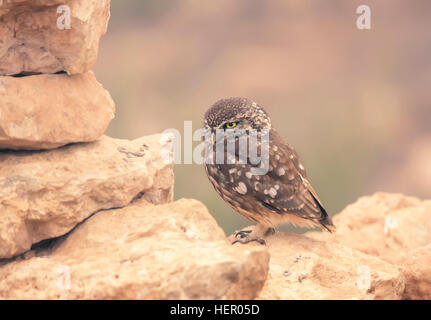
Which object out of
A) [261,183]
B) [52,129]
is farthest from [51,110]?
[261,183]

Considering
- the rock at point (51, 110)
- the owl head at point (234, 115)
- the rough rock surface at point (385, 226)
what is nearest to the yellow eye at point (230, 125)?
the owl head at point (234, 115)

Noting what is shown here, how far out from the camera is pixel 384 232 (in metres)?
4.90

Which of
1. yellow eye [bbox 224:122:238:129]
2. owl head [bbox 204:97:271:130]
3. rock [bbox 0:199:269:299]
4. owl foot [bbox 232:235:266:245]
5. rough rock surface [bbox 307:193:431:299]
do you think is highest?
owl head [bbox 204:97:271:130]

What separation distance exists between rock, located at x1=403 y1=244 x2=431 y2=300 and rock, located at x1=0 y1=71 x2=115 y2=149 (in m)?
2.08

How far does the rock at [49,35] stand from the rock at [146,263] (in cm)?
92

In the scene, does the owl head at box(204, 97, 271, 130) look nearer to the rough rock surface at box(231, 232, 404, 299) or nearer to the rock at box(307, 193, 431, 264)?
the rough rock surface at box(231, 232, 404, 299)

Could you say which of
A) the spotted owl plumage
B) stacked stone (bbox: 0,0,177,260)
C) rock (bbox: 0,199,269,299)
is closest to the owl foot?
the spotted owl plumage

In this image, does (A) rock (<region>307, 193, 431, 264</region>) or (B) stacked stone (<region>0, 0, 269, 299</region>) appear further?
(A) rock (<region>307, 193, 431, 264</region>)

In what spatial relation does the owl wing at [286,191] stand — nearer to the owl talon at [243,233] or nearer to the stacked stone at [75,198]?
the owl talon at [243,233]

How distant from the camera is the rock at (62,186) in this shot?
2531 millimetres

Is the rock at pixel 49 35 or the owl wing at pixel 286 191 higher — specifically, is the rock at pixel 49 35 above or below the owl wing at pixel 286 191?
above

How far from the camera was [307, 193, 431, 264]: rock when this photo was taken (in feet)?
15.5

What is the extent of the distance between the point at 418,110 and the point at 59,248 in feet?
20.8
